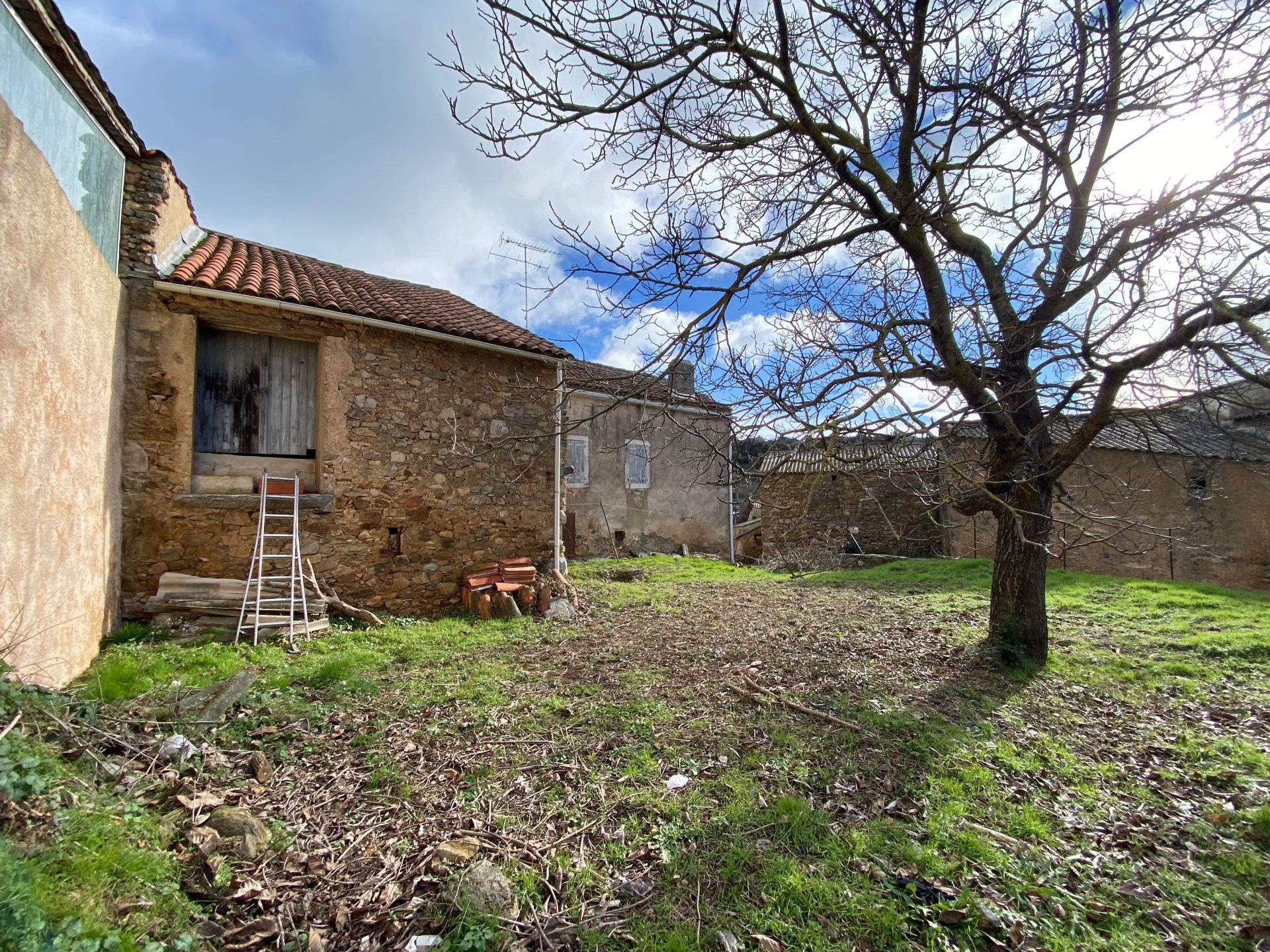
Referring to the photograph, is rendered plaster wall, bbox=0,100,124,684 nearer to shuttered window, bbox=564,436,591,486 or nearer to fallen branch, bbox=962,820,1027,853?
fallen branch, bbox=962,820,1027,853

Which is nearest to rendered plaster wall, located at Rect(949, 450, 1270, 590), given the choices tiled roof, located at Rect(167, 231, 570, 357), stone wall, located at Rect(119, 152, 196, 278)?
tiled roof, located at Rect(167, 231, 570, 357)

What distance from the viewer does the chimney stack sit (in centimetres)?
445

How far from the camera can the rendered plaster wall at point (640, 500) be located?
13930 millimetres

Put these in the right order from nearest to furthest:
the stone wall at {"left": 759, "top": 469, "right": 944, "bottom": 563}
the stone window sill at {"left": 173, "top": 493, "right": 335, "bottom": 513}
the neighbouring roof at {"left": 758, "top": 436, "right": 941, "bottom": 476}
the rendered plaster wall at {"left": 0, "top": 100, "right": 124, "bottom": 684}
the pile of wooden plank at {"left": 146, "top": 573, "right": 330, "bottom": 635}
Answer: the rendered plaster wall at {"left": 0, "top": 100, "right": 124, "bottom": 684}
the neighbouring roof at {"left": 758, "top": 436, "right": 941, "bottom": 476}
the pile of wooden plank at {"left": 146, "top": 573, "right": 330, "bottom": 635}
the stone window sill at {"left": 173, "top": 493, "right": 335, "bottom": 513}
the stone wall at {"left": 759, "top": 469, "right": 944, "bottom": 563}

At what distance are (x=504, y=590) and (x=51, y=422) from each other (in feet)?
15.8

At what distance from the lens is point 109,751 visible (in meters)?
2.94

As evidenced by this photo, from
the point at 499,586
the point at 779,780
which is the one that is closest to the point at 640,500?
the point at 499,586

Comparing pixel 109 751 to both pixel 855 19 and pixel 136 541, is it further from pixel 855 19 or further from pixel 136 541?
pixel 855 19

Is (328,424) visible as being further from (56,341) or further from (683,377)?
(683,377)

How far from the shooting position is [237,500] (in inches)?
255

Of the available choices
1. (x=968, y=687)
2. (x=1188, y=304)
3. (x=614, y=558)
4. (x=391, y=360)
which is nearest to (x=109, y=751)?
(x=391, y=360)

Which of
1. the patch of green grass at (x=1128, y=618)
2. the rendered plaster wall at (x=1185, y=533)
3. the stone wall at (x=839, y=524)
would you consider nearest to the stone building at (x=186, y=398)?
the patch of green grass at (x=1128, y=618)

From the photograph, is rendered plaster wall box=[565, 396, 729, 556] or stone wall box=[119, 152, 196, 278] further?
rendered plaster wall box=[565, 396, 729, 556]

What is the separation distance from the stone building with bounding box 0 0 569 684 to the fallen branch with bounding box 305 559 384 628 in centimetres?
17
